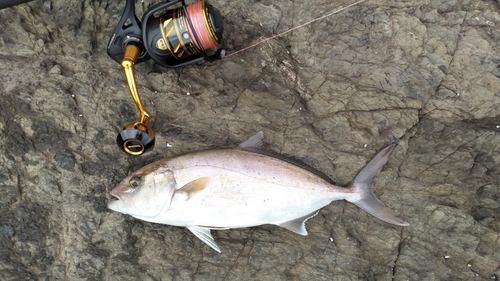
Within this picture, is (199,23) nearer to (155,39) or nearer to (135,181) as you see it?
(155,39)

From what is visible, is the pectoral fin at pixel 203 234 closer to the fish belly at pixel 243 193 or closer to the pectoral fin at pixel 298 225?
the fish belly at pixel 243 193

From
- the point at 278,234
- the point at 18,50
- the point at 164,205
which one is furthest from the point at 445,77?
the point at 18,50

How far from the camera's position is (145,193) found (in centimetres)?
269

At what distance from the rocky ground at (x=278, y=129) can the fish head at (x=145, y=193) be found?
0.88 feet

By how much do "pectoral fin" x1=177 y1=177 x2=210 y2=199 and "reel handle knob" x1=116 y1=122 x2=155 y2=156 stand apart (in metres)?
0.38

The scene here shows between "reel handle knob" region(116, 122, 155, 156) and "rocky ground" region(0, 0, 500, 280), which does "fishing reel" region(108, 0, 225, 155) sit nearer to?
"reel handle knob" region(116, 122, 155, 156)

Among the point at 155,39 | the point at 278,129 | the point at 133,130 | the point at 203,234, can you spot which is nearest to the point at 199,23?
the point at 155,39

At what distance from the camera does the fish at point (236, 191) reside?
→ 8.89ft

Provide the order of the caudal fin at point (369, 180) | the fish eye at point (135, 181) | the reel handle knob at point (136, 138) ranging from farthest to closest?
the caudal fin at point (369, 180) → the fish eye at point (135, 181) → the reel handle knob at point (136, 138)

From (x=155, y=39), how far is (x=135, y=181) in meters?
0.96

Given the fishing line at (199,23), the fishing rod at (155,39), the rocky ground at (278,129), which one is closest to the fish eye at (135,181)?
the fishing rod at (155,39)

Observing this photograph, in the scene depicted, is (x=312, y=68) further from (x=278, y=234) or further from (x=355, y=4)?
(x=278, y=234)

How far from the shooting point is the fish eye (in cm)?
268

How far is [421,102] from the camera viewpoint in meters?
2.92
